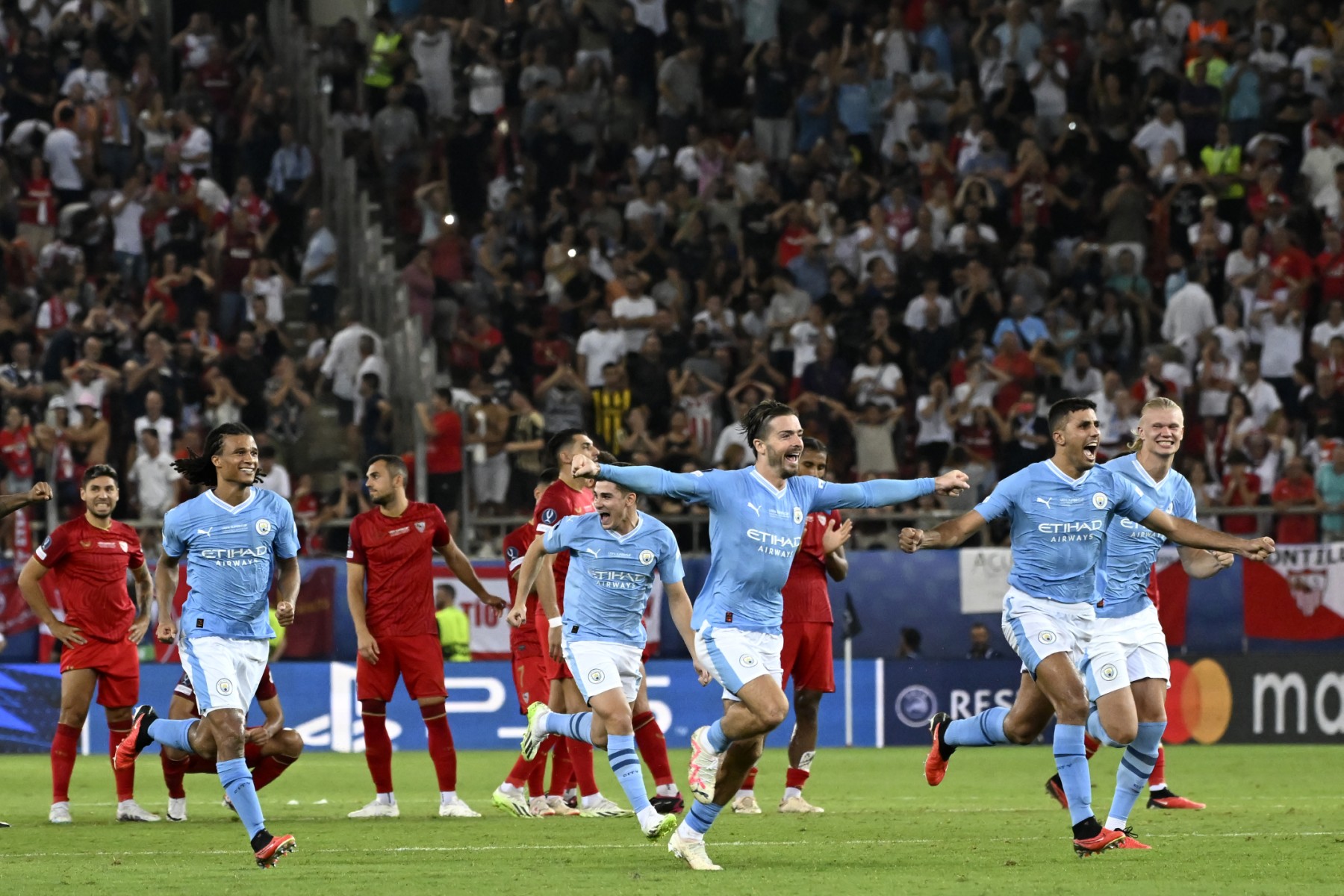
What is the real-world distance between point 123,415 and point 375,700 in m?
9.78

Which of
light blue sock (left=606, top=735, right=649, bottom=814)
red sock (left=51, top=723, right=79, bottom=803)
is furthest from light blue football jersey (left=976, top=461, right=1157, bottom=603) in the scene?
red sock (left=51, top=723, right=79, bottom=803)

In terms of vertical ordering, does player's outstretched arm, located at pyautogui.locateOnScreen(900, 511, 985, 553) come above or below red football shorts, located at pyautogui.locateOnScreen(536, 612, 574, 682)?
above

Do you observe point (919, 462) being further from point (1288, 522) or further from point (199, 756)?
point (199, 756)

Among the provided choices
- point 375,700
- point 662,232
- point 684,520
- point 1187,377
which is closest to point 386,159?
point 662,232

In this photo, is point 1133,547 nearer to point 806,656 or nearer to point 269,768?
point 806,656

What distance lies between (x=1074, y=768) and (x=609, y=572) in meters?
2.91

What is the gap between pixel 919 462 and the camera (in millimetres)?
22828

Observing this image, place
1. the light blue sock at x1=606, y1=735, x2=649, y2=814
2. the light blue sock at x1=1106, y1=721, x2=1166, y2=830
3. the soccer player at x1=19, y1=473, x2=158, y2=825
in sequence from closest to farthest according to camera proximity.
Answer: the light blue sock at x1=1106, y1=721, x2=1166, y2=830, the light blue sock at x1=606, y1=735, x2=649, y2=814, the soccer player at x1=19, y1=473, x2=158, y2=825

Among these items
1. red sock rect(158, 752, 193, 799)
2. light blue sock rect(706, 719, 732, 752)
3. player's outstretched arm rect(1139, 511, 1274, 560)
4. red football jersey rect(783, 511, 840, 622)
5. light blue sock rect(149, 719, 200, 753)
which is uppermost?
player's outstretched arm rect(1139, 511, 1274, 560)

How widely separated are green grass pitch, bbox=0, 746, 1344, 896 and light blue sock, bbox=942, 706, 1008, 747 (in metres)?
0.56

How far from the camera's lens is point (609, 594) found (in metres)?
11.8

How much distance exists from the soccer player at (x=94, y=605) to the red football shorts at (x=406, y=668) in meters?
1.68

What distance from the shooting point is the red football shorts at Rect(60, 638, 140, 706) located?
560 inches

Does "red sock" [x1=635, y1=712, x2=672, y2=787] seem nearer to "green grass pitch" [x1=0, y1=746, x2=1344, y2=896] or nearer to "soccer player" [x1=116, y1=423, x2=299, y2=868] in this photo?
"green grass pitch" [x1=0, y1=746, x2=1344, y2=896]
